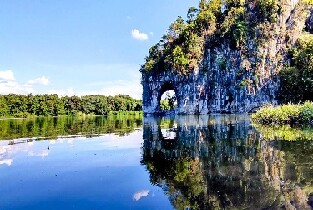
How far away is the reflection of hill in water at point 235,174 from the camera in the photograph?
788 centimetres

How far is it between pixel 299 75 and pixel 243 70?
12.5 m

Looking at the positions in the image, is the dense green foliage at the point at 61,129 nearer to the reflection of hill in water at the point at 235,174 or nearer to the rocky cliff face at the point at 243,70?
the reflection of hill in water at the point at 235,174

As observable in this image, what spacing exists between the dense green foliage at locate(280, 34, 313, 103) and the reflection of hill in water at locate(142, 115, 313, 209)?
159 ft

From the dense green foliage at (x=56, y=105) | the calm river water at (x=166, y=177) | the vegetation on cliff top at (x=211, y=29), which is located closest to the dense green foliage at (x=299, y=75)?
the vegetation on cliff top at (x=211, y=29)

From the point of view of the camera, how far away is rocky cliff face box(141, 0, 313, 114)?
234 ft

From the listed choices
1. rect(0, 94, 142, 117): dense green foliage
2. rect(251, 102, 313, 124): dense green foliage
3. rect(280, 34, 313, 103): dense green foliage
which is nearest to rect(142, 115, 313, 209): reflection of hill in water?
rect(251, 102, 313, 124): dense green foliage

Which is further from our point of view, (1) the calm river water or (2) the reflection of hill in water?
(1) the calm river water

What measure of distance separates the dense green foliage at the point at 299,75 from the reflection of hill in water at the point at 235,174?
4832 centimetres

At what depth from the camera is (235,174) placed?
10406 millimetres

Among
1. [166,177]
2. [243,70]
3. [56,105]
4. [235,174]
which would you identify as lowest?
[166,177]

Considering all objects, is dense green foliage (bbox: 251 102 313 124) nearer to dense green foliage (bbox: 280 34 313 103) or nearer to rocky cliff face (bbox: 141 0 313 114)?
dense green foliage (bbox: 280 34 313 103)

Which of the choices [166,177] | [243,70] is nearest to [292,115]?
[166,177]

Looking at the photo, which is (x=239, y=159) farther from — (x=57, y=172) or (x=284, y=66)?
(x=284, y=66)

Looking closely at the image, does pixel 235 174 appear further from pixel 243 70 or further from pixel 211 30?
pixel 211 30
